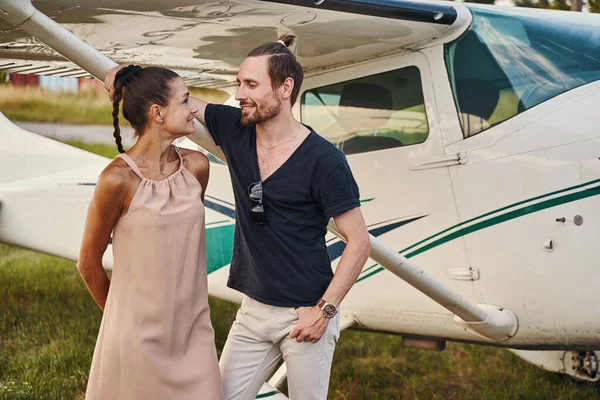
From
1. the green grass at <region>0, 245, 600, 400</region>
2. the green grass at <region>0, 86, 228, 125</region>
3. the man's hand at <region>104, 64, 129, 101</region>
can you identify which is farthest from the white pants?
the green grass at <region>0, 86, 228, 125</region>

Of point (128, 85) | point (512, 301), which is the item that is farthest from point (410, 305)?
point (128, 85)

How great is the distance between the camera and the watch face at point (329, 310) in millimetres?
2674

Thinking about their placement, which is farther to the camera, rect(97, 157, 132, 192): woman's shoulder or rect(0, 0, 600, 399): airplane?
rect(0, 0, 600, 399): airplane

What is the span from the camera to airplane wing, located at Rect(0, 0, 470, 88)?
3670 mm

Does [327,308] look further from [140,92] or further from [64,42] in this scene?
[64,42]

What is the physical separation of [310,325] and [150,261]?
57cm

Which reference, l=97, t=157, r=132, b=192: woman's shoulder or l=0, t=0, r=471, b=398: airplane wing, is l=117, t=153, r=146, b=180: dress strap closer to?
l=97, t=157, r=132, b=192: woman's shoulder

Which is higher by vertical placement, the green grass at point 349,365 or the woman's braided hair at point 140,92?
the woman's braided hair at point 140,92

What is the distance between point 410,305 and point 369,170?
79 cm

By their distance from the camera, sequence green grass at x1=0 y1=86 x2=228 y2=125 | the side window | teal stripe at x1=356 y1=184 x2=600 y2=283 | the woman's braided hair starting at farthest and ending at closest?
green grass at x1=0 y1=86 x2=228 y2=125 → the side window → teal stripe at x1=356 y1=184 x2=600 y2=283 → the woman's braided hair

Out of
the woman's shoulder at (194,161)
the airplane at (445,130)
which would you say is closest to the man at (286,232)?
the woman's shoulder at (194,161)

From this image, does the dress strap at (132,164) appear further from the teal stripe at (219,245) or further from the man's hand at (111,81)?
the teal stripe at (219,245)

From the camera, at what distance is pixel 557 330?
408cm

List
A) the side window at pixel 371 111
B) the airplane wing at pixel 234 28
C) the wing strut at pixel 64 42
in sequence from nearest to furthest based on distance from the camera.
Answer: the wing strut at pixel 64 42, the airplane wing at pixel 234 28, the side window at pixel 371 111
